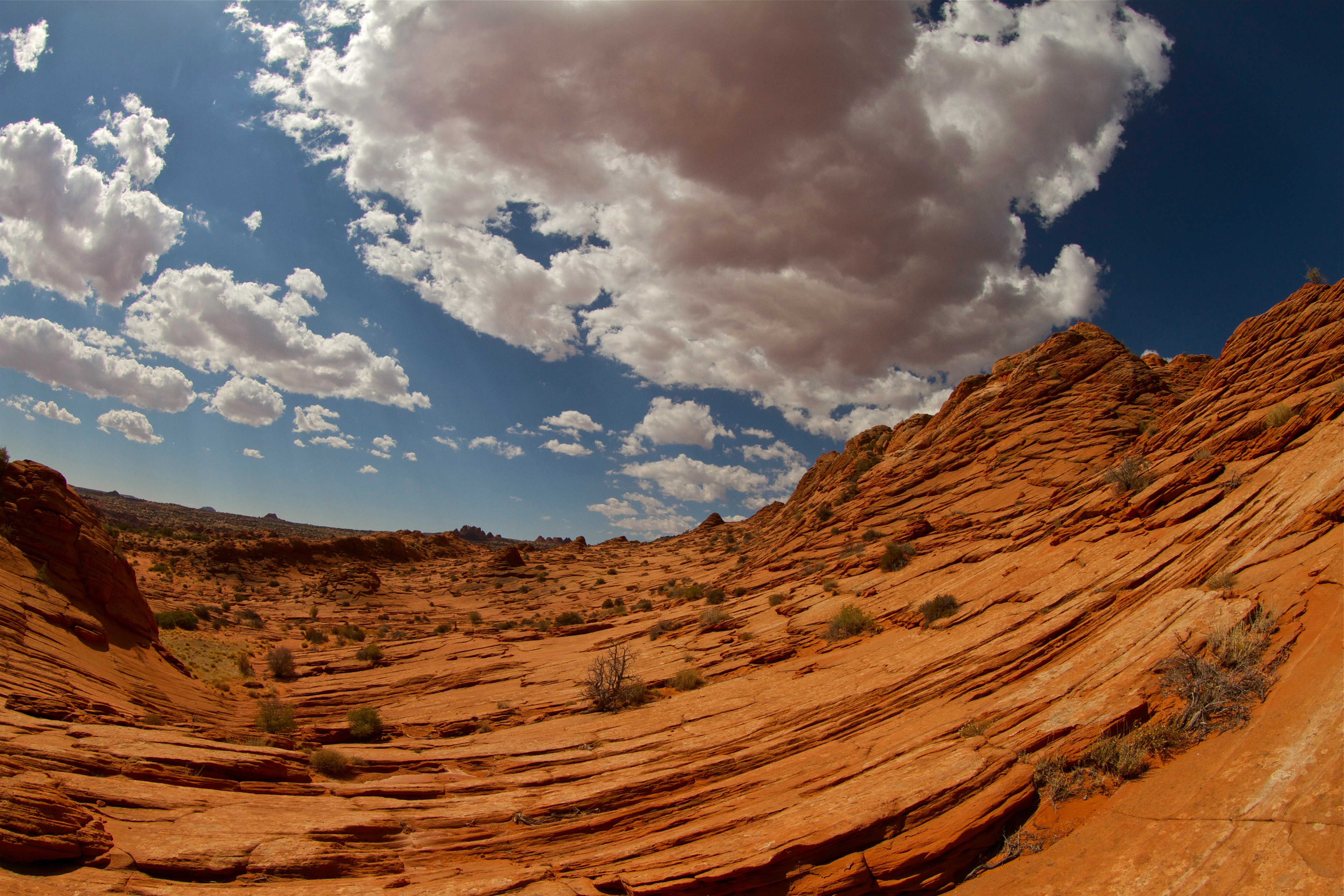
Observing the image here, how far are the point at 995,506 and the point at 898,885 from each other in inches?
768

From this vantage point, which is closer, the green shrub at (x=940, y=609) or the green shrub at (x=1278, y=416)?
the green shrub at (x=1278, y=416)

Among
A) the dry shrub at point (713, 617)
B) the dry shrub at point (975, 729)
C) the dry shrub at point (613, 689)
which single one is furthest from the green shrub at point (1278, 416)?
the dry shrub at point (613, 689)

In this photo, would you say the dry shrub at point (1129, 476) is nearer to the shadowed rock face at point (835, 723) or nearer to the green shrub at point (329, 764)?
the shadowed rock face at point (835, 723)

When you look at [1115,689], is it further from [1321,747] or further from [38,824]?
[38,824]

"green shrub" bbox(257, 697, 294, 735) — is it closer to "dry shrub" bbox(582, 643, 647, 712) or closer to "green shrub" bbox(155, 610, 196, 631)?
"dry shrub" bbox(582, 643, 647, 712)

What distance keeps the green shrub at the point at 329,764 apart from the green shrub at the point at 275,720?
3826mm


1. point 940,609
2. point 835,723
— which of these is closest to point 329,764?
point 835,723

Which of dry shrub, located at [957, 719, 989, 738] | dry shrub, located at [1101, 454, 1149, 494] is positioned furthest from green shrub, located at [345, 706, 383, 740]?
dry shrub, located at [1101, 454, 1149, 494]

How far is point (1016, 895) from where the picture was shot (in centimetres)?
672

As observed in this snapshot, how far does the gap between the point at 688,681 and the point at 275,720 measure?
11355 millimetres

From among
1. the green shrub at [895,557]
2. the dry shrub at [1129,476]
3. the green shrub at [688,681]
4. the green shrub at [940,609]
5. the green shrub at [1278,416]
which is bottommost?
the green shrub at [688,681]

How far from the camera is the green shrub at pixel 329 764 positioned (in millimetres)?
11680

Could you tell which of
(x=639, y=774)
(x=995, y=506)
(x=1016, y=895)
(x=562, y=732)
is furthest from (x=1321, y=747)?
(x=995, y=506)

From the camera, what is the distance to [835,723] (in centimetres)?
1138
